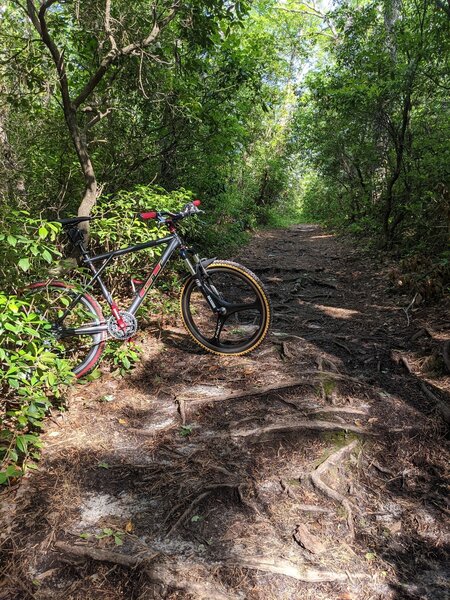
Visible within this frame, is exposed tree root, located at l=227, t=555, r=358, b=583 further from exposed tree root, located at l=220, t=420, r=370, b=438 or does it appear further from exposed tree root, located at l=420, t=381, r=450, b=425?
exposed tree root, located at l=420, t=381, r=450, b=425

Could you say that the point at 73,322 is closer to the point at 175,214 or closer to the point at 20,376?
the point at 20,376

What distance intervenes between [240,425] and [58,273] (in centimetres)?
209

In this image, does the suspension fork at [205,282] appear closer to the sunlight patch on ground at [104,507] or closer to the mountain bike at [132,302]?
the mountain bike at [132,302]

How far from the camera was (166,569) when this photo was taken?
1.74 m

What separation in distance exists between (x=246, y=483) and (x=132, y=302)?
2180 millimetres

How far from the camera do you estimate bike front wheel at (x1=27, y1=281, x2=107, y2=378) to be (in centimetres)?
321

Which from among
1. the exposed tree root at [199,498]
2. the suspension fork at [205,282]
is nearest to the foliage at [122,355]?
the suspension fork at [205,282]

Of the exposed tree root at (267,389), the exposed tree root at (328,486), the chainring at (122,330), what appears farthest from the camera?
the chainring at (122,330)

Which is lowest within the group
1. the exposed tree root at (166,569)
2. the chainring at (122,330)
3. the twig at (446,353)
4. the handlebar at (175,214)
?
the exposed tree root at (166,569)

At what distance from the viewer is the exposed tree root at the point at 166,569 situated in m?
1.65

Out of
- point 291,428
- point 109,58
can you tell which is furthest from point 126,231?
point 291,428

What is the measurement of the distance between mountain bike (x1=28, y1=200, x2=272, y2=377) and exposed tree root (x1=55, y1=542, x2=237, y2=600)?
1.55 meters

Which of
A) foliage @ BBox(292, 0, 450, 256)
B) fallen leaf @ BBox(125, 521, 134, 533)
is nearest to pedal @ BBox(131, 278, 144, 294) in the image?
fallen leaf @ BBox(125, 521, 134, 533)

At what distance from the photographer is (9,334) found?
2.54 metres
